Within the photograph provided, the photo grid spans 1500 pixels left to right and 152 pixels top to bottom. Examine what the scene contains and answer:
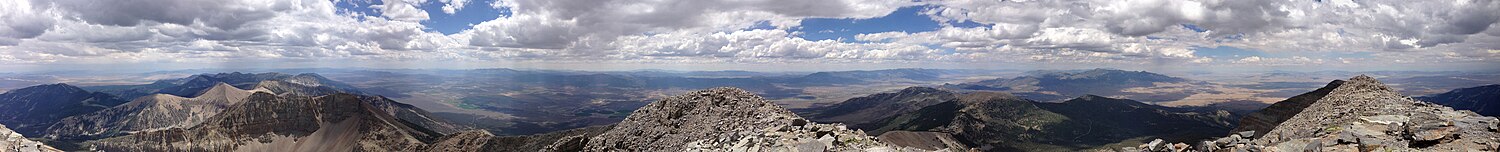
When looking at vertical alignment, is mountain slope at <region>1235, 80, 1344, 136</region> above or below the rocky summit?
below

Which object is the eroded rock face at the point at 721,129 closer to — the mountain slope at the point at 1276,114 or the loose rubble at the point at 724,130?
the loose rubble at the point at 724,130

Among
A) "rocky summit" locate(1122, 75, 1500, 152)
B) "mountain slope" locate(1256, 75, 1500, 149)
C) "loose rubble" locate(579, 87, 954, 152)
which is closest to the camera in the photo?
"rocky summit" locate(1122, 75, 1500, 152)

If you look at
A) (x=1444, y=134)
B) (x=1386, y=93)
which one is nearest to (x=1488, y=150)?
(x=1444, y=134)

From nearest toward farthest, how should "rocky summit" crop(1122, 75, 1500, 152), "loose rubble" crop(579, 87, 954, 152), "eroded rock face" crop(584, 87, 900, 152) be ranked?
"rocky summit" crop(1122, 75, 1500, 152) → "loose rubble" crop(579, 87, 954, 152) → "eroded rock face" crop(584, 87, 900, 152)

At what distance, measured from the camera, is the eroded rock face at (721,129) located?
2911cm

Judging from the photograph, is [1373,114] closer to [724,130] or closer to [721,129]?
[724,130]

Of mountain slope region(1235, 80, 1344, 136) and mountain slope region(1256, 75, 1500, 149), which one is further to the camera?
mountain slope region(1235, 80, 1344, 136)

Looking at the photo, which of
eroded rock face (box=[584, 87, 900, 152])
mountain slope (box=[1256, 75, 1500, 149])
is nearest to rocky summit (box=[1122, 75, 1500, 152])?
mountain slope (box=[1256, 75, 1500, 149])

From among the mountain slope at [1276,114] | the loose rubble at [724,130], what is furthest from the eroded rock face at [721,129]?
the mountain slope at [1276,114]

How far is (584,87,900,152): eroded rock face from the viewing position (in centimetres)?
2911

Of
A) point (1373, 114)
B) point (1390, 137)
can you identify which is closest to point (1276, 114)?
point (1373, 114)

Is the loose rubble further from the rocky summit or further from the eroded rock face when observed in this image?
the rocky summit

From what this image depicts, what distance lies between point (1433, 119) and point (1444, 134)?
902cm

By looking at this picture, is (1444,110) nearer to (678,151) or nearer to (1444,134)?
(1444,134)
